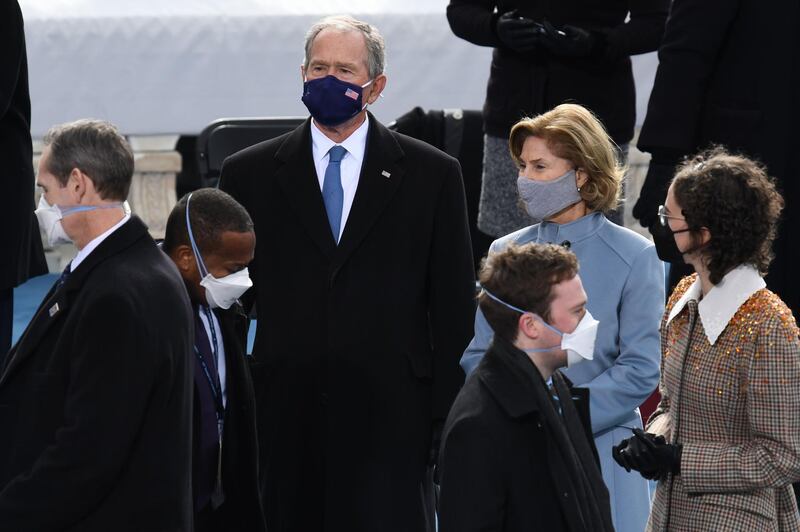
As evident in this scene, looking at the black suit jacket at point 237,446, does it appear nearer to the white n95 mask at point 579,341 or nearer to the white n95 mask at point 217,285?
the white n95 mask at point 217,285

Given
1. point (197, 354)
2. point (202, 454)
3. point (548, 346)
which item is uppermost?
point (548, 346)

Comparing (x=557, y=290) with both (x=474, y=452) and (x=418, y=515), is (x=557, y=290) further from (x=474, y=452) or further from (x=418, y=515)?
(x=418, y=515)

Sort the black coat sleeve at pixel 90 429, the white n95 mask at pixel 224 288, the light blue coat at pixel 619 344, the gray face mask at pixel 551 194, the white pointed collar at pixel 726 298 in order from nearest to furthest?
the black coat sleeve at pixel 90 429 → the white pointed collar at pixel 726 298 → the white n95 mask at pixel 224 288 → the light blue coat at pixel 619 344 → the gray face mask at pixel 551 194

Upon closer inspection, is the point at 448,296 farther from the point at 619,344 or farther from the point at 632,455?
the point at 632,455

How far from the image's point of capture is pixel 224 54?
8.47 meters

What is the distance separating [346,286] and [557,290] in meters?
1.05

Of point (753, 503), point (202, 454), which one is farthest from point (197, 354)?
point (753, 503)

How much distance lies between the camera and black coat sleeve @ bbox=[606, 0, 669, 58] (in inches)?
187

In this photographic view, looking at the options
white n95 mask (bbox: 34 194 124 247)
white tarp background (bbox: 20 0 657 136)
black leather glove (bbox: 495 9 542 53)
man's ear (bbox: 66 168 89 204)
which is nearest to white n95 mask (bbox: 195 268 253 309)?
white n95 mask (bbox: 34 194 124 247)

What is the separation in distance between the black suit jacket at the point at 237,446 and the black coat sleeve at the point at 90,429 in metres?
0.68

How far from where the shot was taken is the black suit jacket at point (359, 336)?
378 centimetres

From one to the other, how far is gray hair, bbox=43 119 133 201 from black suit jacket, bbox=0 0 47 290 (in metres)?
1.50

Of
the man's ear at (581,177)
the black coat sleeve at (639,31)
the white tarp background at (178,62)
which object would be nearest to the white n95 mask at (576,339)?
the man's ear at (581,177)

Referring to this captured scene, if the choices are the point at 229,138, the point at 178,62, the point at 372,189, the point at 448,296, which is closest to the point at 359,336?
the point at 448,296
